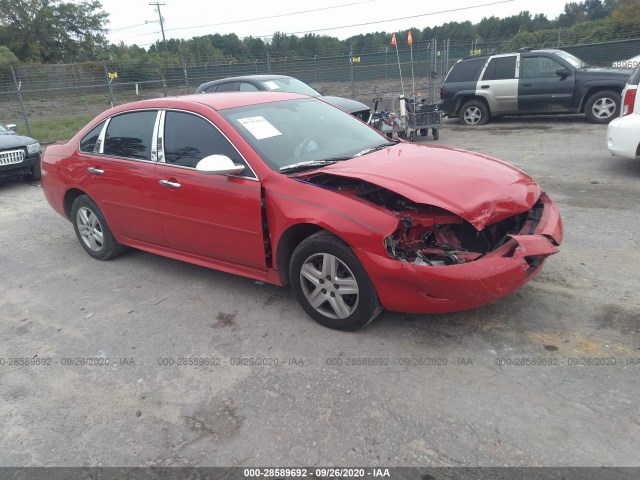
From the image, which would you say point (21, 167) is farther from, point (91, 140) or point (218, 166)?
point (218, 166)

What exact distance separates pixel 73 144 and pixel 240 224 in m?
2.65

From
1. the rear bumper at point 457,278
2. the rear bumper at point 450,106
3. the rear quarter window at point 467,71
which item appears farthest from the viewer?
the rear bumper at point 450,106

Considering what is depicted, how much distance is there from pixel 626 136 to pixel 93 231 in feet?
22.4

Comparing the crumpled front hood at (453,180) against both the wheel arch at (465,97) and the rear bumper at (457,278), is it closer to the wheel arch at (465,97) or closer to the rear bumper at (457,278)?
the rear bumper at (457,278)

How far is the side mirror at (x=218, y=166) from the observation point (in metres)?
3.57

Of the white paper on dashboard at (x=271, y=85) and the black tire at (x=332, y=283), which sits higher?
the white paper on dashboard at (x=271, y=85)

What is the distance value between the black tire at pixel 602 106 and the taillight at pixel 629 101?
4830mm

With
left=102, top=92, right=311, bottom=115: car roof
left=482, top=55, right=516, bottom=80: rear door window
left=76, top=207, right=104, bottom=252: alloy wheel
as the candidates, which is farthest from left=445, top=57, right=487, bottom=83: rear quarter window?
left=76, top=207, right=104, bottom=252: alloy wheel

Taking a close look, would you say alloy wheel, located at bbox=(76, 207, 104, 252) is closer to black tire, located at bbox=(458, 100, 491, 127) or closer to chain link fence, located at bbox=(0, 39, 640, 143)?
black tire, located at bbox=(458, 100, 491, 127)

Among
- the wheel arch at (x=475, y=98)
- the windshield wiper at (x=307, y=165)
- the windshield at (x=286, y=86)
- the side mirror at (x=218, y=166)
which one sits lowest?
the wheel arch at (x=475, y=98)

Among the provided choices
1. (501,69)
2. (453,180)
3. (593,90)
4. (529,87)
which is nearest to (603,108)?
(593,90)

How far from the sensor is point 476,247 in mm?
3416

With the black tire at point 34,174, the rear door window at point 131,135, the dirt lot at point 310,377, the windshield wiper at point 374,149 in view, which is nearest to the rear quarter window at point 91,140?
the rear door window at point 131,135

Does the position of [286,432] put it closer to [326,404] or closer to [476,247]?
[326,404]
